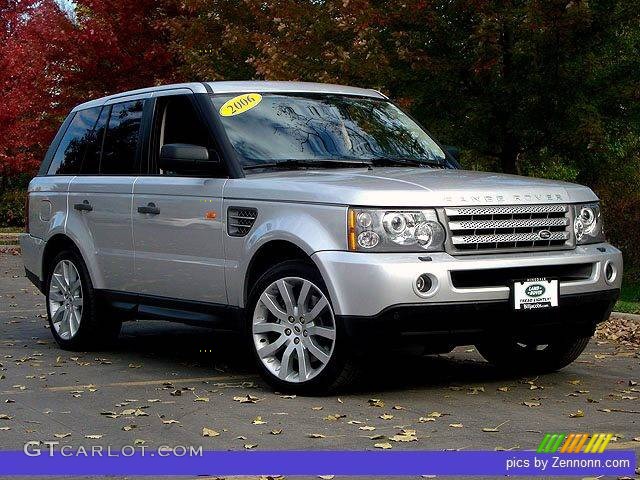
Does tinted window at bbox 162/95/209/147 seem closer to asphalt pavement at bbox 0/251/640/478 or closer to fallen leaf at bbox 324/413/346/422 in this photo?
asphalt pavement at bbox 0/251/640/478

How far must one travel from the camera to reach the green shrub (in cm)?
3406

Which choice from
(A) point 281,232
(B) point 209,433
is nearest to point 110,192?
(A) point 281,232

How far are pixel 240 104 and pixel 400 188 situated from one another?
181cm

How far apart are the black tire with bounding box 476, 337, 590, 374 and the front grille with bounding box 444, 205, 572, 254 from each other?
90 centimetres

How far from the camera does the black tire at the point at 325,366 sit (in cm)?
776

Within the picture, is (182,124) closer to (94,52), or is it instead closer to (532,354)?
(532,354)

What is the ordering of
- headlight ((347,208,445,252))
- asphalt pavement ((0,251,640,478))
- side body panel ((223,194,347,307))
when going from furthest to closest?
side body panel ((223,194,347,307))
headlight ((347,208,445,252))
asphalt pavement ((0,251,640,478))

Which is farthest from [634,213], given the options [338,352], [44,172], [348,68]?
[338,352]

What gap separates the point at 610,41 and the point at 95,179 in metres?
8.81

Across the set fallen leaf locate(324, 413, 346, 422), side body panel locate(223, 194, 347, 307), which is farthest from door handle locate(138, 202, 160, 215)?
fallen leaf locate(324, 413, 346, 422)

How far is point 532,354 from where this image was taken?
9.14 m

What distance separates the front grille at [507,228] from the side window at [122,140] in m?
2.92

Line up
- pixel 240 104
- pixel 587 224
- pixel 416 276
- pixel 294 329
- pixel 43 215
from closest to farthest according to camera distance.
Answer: pixel 416 276
pixel 294 329
pixel 587 224
pixel 240 104
pixel 43 215

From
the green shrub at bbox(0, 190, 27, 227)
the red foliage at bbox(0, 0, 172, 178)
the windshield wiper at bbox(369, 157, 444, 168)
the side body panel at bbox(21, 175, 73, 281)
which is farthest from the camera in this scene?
the green shrub at bbox(0, 190, 27, 227)
